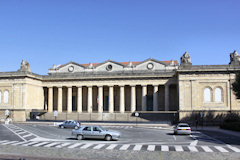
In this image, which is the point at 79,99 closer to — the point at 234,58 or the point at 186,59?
the point at 186,59

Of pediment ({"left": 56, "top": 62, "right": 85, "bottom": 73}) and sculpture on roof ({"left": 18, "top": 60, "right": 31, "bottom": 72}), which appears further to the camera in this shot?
pediment ({"left": 56, "top": 62, "right": 85, "bottom": 73})

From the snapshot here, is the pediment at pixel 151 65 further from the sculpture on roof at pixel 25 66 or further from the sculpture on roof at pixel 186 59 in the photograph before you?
the sculpture on roof at pixel 25 66

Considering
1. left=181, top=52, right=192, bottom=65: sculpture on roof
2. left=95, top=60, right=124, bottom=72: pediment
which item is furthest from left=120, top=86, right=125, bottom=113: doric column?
left=181, top=52, right=192, bottom=65: sculpture on roof

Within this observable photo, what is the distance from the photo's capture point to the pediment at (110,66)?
221 ft

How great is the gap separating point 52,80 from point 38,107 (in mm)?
7169

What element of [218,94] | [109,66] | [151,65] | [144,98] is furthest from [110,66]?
[218,94]

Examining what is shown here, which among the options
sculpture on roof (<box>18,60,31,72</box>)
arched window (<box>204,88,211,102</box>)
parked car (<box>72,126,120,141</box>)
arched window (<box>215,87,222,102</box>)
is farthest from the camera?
sculpture on roof (<box>18,60,31,72</box>)

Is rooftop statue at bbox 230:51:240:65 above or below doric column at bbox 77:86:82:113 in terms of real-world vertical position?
above

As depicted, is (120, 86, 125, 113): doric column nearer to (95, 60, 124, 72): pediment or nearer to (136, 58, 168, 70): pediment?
(95, 60, 124, 72): pediment

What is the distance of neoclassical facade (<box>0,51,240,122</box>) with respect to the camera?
50938 millimetres

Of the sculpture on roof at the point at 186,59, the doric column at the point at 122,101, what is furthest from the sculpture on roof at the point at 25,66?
the sculpture on roof at the point at 186,59

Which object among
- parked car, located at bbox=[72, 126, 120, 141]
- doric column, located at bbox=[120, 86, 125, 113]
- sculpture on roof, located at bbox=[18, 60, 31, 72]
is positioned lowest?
parked car, located at bbox=[72, 126, 120, 141]

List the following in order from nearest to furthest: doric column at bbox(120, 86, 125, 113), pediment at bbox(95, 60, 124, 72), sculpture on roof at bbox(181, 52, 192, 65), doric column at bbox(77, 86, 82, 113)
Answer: sculpture on roof at bbox(181, 52, 192, 65) < doric column at bbox(120, 86, 125, 113) < doric column at bbox(77, 86, 82, 113) < pediment at bbox(95, 60, 124, 72)

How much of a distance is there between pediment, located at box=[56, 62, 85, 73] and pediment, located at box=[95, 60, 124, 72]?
4778mm
